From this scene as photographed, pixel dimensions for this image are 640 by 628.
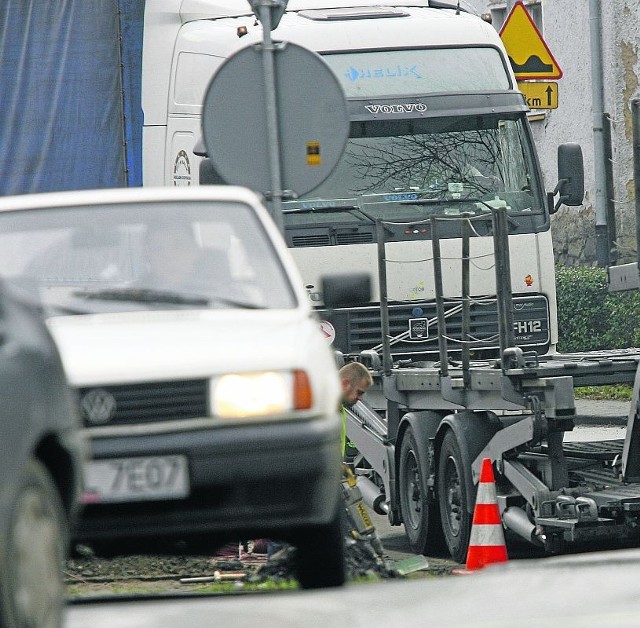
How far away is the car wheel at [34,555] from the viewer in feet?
15.1

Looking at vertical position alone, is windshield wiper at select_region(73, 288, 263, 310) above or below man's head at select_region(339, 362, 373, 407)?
above

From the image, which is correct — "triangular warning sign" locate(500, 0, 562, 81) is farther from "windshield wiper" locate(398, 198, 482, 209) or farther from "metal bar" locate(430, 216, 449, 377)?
"metal bar" locate(430, 216, 449, 377)

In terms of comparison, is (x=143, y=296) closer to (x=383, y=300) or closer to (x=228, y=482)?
(x=228, y=482)

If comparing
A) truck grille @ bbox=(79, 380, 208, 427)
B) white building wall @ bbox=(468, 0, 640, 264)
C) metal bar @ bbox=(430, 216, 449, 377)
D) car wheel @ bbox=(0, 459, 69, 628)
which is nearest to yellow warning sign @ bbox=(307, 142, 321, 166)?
truck grille @ bbox=(79, 380, 208, 427)

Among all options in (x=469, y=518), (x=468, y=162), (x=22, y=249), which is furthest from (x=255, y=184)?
(x=468, y=162)

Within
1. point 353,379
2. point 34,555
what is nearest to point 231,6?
point 353,379

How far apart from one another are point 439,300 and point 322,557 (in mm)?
6697

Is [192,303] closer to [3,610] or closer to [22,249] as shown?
[22,249]

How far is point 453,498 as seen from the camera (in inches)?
495

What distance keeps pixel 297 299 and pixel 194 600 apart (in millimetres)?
1489

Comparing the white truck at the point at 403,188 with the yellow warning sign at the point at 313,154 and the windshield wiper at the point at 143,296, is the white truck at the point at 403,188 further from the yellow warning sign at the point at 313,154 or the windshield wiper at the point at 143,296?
the windshield wiper at the point at 143,296

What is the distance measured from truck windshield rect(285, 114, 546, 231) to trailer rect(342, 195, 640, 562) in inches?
32.0

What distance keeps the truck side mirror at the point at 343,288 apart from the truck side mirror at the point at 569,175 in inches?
306

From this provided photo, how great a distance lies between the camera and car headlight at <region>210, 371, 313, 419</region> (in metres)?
6.22
